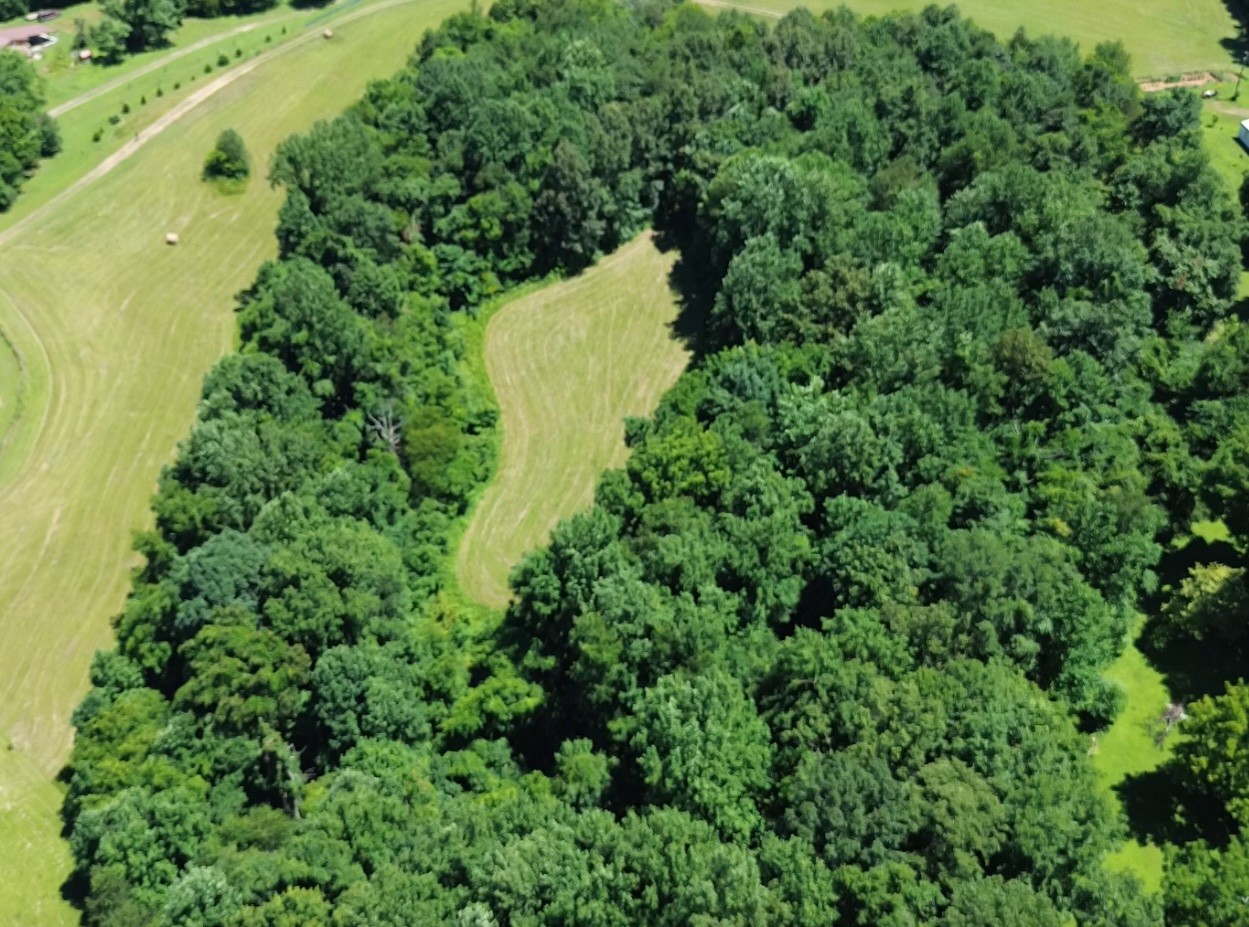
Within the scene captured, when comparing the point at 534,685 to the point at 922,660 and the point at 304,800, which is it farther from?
the point at 922,660

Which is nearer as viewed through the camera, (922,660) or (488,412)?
(922,660)

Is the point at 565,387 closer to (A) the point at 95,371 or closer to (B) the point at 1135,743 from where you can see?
(A) the point at 95,371

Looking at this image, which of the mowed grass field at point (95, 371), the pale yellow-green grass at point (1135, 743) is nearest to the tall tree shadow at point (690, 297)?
the mowed grass field at point (95, 371)

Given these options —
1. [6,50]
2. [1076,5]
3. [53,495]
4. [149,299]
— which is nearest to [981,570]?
[53,495]

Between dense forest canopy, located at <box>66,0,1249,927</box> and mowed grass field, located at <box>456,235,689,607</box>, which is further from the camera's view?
mowed grass field, located at <box>456,235,689,607</box>

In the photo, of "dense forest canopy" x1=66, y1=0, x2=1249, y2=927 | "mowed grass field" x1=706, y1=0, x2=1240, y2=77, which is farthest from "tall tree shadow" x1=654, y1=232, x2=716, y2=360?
"mowed grass field" x1=706, y1=0, x2=1240, y2=77

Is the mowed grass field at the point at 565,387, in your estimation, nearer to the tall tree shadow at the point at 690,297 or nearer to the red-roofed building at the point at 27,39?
the tall tree shadow at the point at 690,297

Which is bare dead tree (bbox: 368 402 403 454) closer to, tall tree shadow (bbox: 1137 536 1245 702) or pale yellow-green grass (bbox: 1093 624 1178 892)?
pale yellow-green grass (bbox: 1093 624 1178 892)
